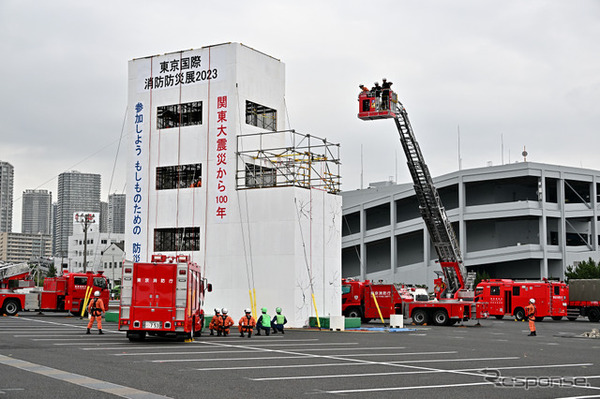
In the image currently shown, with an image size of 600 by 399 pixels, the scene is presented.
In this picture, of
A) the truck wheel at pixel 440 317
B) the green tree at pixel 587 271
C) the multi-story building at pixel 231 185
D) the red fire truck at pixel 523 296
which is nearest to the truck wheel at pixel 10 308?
the multi-story building at pixel 231 185

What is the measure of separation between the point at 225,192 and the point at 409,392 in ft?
82.4

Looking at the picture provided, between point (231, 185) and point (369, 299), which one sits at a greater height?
point (231, 185)

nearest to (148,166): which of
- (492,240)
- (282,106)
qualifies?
(282,106)

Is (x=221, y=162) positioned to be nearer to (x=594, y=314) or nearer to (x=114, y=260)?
(x=594, y=314)

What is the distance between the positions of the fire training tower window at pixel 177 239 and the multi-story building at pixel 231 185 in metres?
0.05

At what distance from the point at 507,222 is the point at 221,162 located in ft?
167

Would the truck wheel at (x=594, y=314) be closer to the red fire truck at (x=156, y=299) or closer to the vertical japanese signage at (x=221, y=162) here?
the vertical japanese signage at (x=221, y=162)

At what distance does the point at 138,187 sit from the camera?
40.1 meters

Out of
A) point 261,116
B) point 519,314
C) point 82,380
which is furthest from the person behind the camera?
point 519,314

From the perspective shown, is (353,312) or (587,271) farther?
(587,271)

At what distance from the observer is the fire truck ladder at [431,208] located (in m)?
44.1

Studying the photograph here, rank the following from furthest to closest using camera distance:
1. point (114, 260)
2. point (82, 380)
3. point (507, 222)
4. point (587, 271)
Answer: point (114, 260) → point (507, 222) → point (587, 271) → point (82, 380)

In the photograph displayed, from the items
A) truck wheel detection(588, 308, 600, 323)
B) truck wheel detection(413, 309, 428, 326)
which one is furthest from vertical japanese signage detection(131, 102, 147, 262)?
truck wheel detection(588, 308, 600, 323)

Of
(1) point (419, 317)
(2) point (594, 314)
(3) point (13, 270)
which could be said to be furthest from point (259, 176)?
(2) point (594, 314)
